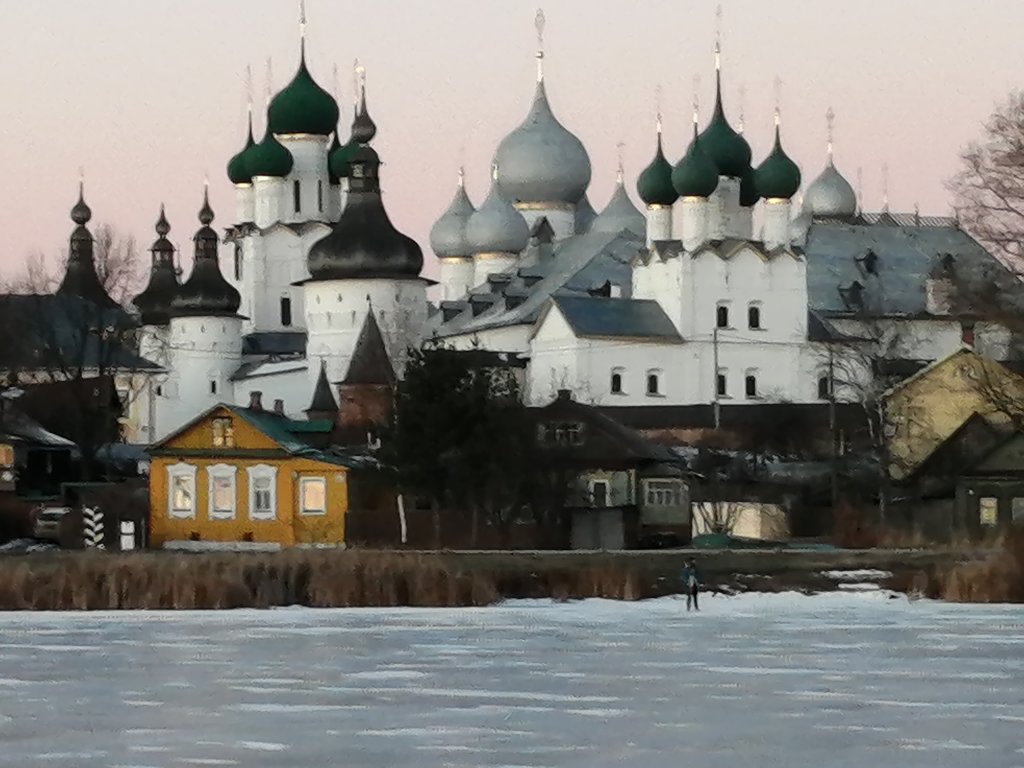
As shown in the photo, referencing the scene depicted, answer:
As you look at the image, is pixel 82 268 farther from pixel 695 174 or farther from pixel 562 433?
pixel 562 433

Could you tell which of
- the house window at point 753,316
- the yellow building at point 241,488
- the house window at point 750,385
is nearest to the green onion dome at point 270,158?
the house window at point 753,316

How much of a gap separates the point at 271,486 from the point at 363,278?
28875 millimetres

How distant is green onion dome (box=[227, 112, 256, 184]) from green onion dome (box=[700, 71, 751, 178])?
62.9 ft

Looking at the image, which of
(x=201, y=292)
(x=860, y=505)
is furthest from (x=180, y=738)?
(x=201, y=292)

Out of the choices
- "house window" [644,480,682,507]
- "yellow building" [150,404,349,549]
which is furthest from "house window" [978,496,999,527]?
"yellow building" [150,404,349,549]

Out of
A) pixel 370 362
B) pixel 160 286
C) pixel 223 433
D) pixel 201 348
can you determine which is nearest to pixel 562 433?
pixel 223 433

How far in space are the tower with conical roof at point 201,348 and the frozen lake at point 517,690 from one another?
54.0m

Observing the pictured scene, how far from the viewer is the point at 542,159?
312ft

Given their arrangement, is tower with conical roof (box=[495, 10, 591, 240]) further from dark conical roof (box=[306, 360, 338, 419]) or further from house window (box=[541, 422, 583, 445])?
house window (box=[541, 422, 583, 445])

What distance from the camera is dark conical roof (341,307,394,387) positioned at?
7406 cm

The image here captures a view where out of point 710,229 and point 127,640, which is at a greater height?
point 710,229

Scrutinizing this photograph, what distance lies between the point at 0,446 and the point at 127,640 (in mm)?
29016

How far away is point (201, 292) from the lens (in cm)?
9150

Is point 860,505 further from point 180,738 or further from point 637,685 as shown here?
point 180,738
